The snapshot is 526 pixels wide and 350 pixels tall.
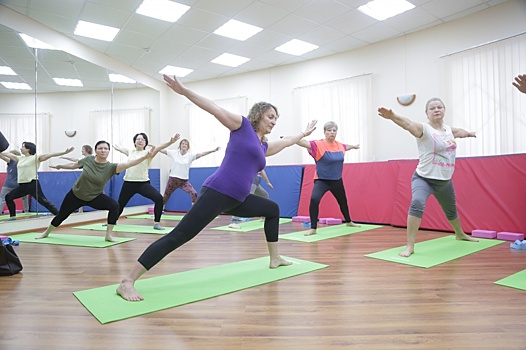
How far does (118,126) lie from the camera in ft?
24.4

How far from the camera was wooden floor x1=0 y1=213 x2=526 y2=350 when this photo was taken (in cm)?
146

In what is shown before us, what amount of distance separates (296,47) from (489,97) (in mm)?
3576

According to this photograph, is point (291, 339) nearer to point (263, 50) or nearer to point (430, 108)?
point (430, 108)

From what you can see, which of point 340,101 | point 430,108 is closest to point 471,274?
point 430,108

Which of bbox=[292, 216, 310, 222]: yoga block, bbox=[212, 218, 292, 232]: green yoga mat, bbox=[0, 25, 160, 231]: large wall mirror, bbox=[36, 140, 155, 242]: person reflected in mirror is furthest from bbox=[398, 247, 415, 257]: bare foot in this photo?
bbox=[0, 25, 160, 231]: large wall mirror

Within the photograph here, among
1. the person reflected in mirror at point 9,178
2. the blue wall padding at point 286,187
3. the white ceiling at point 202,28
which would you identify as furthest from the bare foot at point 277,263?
the person reflected in mirror at point 9,178

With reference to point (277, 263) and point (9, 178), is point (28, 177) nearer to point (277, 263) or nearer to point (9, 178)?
point (9, 178)

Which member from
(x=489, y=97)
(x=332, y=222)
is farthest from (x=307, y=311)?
(x=489, y=97)

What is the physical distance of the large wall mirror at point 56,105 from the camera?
5.09 metres

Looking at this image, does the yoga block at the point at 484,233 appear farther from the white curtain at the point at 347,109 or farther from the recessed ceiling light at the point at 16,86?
the recessed ceiling light at the point at 16,86

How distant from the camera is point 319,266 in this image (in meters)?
2.75

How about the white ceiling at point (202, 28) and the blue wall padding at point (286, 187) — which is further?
the blue wall padding at point (286, 187)

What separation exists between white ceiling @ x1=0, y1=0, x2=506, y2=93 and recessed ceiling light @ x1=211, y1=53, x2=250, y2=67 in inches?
8.4

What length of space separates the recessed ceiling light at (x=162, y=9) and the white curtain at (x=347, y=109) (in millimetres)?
3350
